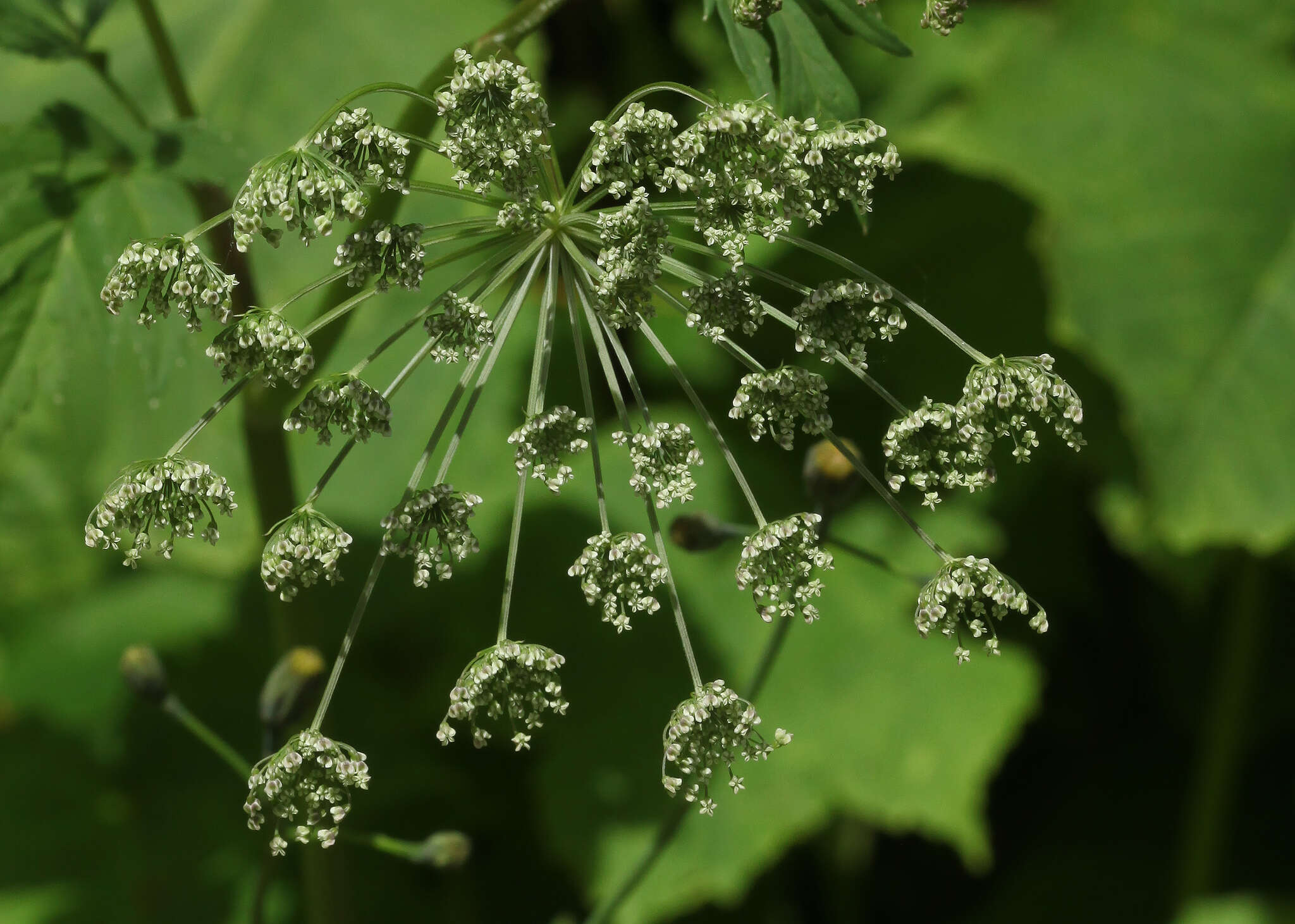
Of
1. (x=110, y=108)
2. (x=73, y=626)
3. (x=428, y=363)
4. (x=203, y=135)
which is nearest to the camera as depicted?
(x=203, y=135)

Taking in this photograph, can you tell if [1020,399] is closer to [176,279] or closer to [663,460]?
[663,460]

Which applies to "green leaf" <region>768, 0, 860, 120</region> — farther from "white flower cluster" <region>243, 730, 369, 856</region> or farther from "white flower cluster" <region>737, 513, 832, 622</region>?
"white flower cluster" <region>243, 730, 369, 856</region>

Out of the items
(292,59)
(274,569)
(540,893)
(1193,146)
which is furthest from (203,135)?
(1193,146)

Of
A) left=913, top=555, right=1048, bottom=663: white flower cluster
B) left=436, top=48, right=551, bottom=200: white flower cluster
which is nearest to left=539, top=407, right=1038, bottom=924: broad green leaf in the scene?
left=913, top=555, right=1048, bottom=663: white flower cluster

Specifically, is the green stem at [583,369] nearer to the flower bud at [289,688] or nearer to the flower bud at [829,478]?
the flower bud at [829,478]

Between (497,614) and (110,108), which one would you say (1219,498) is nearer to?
(497,614)

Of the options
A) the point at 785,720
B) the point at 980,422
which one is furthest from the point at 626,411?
the point at 785,720
